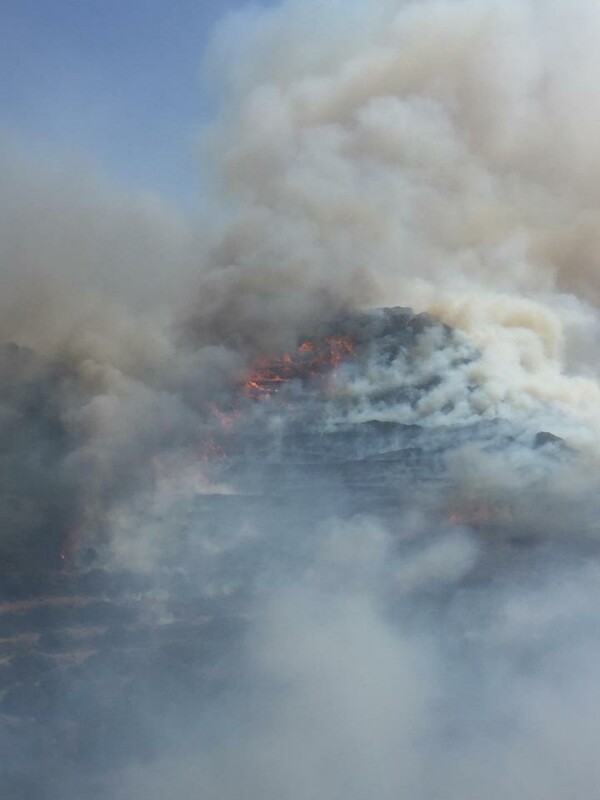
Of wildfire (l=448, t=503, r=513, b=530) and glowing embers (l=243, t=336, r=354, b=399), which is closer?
wildfire (l=448, t=503, r=513, b=530)

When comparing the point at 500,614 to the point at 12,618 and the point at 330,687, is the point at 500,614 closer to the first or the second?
the point at 330,687

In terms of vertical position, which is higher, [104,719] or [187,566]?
[187,566]

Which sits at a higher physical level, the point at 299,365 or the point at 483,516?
the point at 299,365

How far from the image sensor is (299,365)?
40344mm

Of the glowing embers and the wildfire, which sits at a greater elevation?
the glowing embers

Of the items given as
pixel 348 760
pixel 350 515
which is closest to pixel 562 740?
pixel 348 760

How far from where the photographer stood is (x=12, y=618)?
3428 centimetres

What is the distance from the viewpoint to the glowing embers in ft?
130

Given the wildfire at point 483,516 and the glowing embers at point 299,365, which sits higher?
the glowing embers at point 299,365

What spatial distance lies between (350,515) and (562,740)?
11587 mm

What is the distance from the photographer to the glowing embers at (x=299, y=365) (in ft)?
130

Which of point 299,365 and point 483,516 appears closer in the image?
point 483,516

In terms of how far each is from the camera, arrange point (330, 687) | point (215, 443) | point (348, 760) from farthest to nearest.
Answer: point (215, 443) < point (330, 687) < point (348, 760)

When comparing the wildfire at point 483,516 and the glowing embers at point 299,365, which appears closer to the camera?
the wildfire at point 483,516
